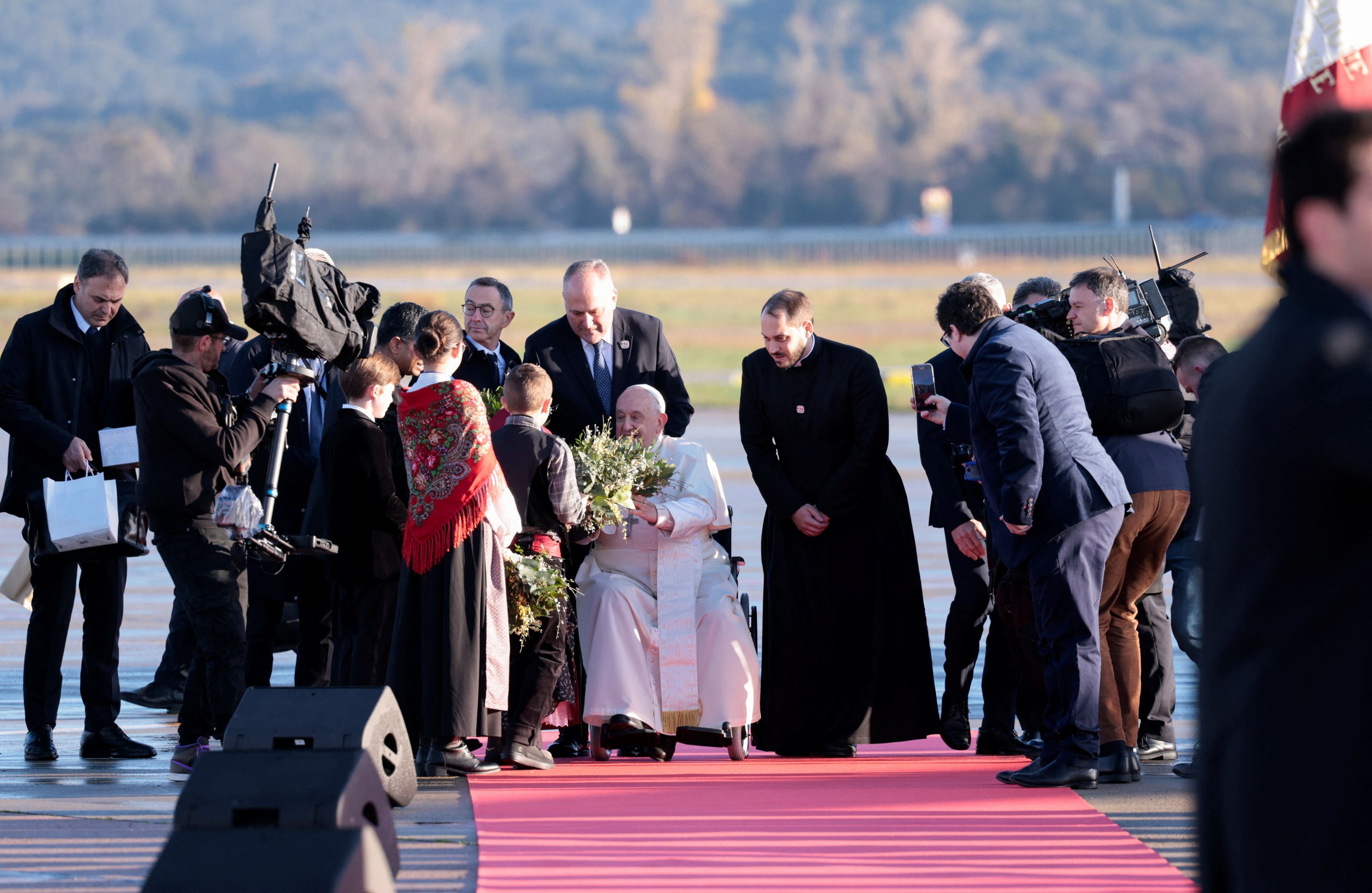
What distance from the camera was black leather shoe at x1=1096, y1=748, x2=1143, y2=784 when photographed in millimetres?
6504

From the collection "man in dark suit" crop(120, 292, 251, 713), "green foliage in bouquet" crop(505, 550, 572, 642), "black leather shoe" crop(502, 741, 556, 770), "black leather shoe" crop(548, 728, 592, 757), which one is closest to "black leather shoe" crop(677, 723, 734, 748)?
"black leather shoe" crop(548, 728, 592, 757)

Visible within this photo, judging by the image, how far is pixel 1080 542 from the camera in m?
6.31

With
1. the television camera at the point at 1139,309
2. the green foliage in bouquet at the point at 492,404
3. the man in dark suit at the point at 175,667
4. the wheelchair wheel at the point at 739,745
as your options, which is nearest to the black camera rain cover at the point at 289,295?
the green foliage in bouquet at the point at 492,404

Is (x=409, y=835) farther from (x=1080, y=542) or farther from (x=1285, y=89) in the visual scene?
(x=1285, y=89)

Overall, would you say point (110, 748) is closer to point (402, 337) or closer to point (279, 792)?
point (402, 337)

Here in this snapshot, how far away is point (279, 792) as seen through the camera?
14.1 feet

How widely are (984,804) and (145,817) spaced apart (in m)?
2.87

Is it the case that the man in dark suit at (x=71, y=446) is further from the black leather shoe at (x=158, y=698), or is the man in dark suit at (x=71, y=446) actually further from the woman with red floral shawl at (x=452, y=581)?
the woman with red floral shawl at (x=452, y=581)

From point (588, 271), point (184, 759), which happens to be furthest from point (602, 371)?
point (184, 759)

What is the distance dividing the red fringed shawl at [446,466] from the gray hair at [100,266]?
141 centimetres

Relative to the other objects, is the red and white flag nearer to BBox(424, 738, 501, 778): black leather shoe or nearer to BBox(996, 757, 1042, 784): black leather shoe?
BBox(996, 757, 1042, 784): black leather shoe

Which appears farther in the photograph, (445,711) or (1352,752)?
(445,711)

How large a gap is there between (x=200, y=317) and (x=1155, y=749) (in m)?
4.14

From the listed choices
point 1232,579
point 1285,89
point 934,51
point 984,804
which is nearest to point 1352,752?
point 1232,579
